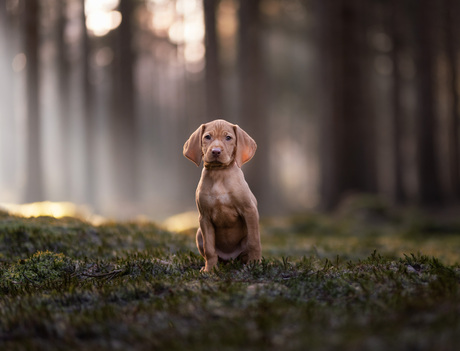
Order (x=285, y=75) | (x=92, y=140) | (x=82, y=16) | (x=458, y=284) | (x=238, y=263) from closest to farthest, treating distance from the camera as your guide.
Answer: (x=458, y=284), (x=238, y=263), (x=82, y=16), (x=92, y=140), (x=285, y=75)

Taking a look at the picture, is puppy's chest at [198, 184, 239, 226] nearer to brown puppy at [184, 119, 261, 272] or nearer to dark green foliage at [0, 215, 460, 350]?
brown puppy at [184, 119, 261, 272]

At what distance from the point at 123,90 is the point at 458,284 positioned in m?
23.7

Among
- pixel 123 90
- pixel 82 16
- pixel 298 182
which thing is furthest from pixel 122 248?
pixel 298 182

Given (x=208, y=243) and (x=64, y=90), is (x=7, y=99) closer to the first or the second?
(x=64, y=90)

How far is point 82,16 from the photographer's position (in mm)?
28062

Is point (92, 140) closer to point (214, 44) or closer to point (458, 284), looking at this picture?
point (214, 44)

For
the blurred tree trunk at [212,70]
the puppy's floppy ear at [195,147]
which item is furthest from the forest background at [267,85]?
→ the puppy's floppy ear at [195,147]

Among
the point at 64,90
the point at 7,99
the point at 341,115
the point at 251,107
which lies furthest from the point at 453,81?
the point at 7,99

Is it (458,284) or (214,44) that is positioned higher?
(214,44)

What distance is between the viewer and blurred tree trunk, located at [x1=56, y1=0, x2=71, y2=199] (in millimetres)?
32469

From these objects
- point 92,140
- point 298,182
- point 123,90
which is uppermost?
point 123,90

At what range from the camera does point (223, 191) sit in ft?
17.2

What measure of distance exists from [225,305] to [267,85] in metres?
28.6

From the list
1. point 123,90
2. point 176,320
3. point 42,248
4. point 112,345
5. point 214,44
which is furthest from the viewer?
point 123,90
